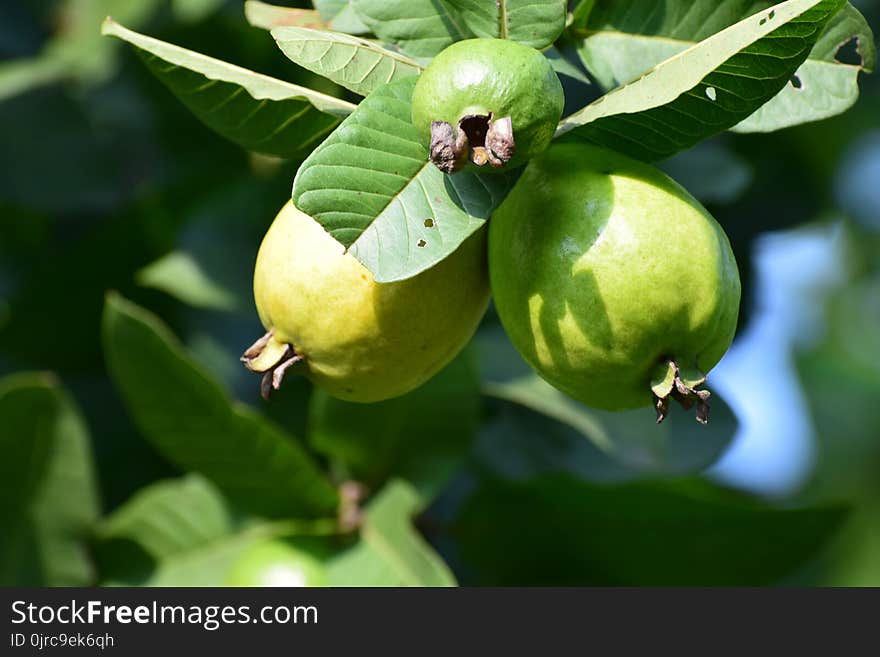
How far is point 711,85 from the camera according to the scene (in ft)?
2.82

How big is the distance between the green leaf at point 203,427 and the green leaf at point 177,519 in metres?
0.08

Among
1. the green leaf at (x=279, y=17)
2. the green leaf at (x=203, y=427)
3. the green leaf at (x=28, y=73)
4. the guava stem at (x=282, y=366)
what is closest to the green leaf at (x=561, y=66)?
the green leaf at (x=279, y=17)

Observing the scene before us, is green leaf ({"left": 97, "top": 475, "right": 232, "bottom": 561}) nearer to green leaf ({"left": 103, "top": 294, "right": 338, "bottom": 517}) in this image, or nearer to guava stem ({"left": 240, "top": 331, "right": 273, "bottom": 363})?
green leaf ({"left": 103, "top": 294, "right": 338, "bottom": 517})

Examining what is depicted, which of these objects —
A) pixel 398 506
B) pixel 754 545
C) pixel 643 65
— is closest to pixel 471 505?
pixel 398 506

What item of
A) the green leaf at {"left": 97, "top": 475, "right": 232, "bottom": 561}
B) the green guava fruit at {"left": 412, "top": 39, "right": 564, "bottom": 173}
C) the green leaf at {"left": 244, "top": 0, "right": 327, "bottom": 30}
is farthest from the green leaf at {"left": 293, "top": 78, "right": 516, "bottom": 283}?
the green leaf at {"left": 97, "top": 475, "right": 232, "bottom": 561}

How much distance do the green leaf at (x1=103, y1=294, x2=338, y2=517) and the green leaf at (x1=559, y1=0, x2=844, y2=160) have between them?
2.47 feet

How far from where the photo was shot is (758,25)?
32.8 inches

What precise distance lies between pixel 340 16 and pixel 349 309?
339mm

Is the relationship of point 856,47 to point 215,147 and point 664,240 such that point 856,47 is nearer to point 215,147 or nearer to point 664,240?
point 664,240

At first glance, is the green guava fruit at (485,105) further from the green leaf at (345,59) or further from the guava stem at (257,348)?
the guava stem at (257,348)

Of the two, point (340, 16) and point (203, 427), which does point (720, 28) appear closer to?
point (340, 16)

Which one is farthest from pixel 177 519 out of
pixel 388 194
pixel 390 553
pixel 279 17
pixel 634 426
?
pixel 388 194

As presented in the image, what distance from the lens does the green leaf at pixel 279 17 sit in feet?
3.76

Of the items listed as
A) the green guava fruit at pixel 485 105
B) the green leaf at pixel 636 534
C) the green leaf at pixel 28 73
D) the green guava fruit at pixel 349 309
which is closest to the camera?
the green guava fruit at pixel 485 105
